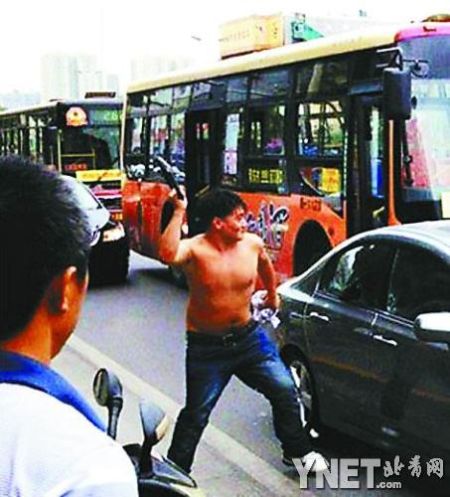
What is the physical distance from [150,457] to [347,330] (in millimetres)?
3569

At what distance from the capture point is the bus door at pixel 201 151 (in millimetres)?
12406

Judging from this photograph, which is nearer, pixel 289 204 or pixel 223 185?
pixel 289 204

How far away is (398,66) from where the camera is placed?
8.63 metres

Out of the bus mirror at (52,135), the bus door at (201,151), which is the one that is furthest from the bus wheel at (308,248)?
the bus mirror at (52,135)

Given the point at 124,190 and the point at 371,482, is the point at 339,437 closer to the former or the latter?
A: the point at 371,482

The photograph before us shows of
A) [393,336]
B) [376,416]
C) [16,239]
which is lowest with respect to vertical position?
[376,416]

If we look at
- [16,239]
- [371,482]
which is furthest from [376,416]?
[16,239]

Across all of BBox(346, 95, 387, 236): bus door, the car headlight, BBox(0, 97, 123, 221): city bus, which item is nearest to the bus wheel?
BBox(346, 95, 387, 236): bus door

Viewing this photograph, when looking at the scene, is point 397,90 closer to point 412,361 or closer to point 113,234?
point 412,361

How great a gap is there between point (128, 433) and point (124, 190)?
367 inches

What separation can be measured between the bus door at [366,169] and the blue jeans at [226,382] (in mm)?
3901

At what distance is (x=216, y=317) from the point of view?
17.1ft

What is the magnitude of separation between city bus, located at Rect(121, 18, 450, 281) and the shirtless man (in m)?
1.39

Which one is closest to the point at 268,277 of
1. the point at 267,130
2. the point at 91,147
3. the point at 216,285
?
the point at 216,285
